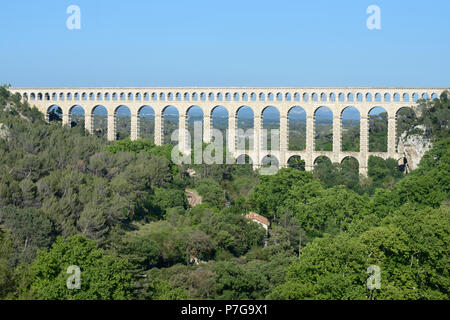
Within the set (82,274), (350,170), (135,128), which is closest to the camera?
(82,274)

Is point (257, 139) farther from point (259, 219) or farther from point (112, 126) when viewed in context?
point (259, 219)

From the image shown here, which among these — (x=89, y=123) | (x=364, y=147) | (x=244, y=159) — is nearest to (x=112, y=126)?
(x=89, y=123)

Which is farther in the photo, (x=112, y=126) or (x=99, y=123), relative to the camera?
(x=99, y=123)

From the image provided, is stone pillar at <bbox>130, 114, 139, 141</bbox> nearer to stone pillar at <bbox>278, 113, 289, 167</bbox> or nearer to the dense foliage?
the dense foliage

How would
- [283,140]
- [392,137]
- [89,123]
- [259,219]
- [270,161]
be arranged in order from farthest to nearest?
1. [89,123]
2. [270,161]
3. [283,140]
4. [392,137]
5. [259,219]

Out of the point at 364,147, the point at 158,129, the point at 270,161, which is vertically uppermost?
the point at 158,129

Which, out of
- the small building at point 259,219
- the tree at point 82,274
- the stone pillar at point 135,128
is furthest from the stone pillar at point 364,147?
the tree at point 82,274
